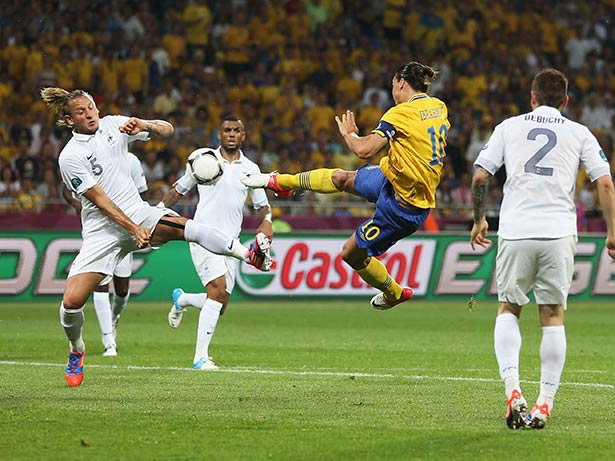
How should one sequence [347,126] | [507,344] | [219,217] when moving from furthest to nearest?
1. [219,217]
2. [347,126]
3. [507,344]

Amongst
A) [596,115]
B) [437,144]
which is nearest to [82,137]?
[437,144]

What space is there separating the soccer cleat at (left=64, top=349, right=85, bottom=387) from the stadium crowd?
11.4 meters

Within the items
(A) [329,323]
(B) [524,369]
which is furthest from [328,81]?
→ (B) [524,369]

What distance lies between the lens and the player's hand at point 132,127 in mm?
10523

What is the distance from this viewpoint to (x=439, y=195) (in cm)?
2653

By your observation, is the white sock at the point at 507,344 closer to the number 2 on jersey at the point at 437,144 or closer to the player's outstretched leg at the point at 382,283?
the number 2 on jersey at the point at 437,144

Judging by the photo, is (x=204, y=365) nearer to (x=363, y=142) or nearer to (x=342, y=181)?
(x=342, y=181)

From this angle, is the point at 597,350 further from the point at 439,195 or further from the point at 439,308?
the point at 439,195

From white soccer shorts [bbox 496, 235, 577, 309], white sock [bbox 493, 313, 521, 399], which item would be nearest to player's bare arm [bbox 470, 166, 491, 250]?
white soccer shorts [bbox 496, 235, 577, 309]

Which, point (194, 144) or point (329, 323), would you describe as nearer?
point (329, 323)

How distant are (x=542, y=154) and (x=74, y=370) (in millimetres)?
4705

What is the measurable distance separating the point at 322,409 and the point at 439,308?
13.2 metres

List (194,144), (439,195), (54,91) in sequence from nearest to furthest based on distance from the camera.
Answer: (54,91)
(194,144)
(439,195)

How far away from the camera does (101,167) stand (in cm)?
1085
